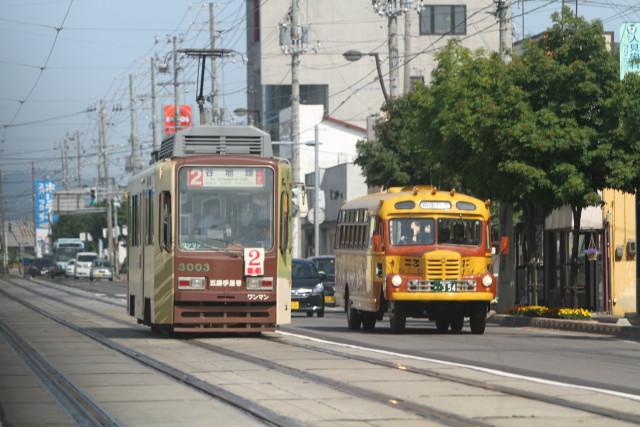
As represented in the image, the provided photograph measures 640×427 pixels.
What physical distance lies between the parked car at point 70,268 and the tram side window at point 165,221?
80004 mm

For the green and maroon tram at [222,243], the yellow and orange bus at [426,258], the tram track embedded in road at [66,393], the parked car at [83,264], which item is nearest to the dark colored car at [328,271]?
the yellow and orange bus at [426,258]

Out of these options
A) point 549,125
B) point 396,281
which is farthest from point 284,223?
point 549,125

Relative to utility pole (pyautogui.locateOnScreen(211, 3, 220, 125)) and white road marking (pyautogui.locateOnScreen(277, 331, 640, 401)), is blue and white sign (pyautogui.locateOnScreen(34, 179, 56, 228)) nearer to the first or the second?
utility pole (pyautogui.locateOnScreen(211, 3, 220, 125))

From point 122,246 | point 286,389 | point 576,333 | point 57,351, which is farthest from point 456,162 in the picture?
point 122,246

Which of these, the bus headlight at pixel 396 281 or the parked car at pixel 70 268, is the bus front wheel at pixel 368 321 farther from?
the parked car at pixel 70 268

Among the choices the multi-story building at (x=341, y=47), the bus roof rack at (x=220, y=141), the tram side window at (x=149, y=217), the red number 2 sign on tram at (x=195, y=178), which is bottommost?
the tram side window at (x=149, y=217)

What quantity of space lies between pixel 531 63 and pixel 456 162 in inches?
148

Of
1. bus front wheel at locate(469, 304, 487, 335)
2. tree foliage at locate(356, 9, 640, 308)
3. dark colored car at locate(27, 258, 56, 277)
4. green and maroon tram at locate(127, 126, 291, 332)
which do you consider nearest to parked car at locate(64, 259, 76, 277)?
dark colored car at locate(27, 258, 56, 277)

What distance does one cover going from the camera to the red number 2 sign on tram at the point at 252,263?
24.4m

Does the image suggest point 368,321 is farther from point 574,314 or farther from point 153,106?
point 153,106

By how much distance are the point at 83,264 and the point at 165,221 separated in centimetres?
7806

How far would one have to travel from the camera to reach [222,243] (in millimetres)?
24578

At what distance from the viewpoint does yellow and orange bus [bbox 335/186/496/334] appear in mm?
27953

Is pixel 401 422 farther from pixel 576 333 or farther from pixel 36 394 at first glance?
pixel 576 333
